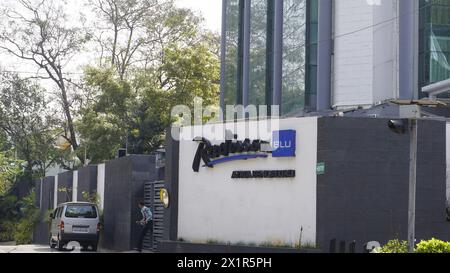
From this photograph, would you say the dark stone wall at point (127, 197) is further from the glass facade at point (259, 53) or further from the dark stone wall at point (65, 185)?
the glass facade at point (259, 53)

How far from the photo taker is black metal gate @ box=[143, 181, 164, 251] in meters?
25.0

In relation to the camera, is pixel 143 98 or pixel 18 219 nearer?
pixel 143 98

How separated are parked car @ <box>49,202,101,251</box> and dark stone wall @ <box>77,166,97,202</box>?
5476 millimetres

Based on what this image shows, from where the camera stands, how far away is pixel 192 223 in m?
22.6

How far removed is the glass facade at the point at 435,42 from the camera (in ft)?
99.0

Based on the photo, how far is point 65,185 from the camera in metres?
41.5

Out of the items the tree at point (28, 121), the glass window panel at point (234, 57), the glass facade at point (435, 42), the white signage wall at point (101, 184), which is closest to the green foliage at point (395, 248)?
the glass facade at point (435, 42)

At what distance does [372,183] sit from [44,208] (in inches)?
1301

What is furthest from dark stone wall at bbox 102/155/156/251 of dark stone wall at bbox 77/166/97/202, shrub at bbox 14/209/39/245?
shrub at bbox 14/209/39/245

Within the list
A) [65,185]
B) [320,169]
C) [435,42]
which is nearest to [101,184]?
[65,185]

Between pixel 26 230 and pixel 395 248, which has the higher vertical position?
pixel 395 248

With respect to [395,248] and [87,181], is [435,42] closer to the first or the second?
[87,181]
